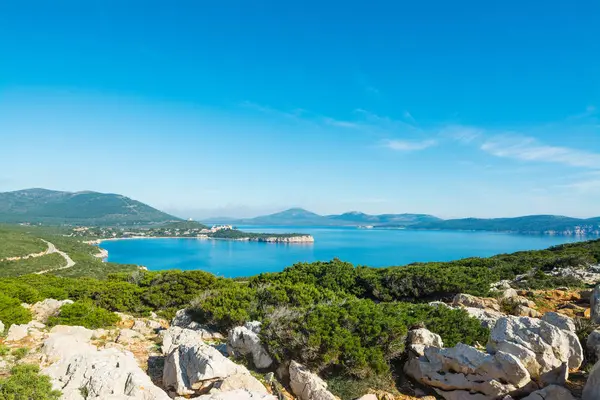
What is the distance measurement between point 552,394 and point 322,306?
545 cm

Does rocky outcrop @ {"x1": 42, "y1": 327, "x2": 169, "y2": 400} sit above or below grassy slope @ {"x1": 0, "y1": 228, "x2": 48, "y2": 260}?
above

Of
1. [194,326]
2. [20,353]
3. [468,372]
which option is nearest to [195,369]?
[20,353]

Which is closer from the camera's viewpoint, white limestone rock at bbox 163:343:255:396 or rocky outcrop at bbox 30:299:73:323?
white limestone rock at bbox 163:343:255:396

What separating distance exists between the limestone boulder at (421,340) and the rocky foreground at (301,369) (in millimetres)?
24

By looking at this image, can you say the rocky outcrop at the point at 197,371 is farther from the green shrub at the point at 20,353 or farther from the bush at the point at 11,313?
the bush at the point at 11,313

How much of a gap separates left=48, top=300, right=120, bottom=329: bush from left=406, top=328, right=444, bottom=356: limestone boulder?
11079mm

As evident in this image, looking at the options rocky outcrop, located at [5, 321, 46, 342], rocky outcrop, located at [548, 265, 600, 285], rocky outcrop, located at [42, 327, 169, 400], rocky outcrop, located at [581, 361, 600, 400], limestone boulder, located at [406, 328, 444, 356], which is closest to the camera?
rocky outcrop, located at [581, 361, 600, 400]

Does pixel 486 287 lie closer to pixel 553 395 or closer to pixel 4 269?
pixel 553 395

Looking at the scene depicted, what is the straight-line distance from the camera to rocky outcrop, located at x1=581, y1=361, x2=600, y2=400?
6.39 m

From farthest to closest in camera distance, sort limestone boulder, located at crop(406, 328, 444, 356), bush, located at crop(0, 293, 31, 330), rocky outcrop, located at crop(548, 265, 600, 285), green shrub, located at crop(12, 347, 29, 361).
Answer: rocky outcrop, located at crop(548, 265, 600, 285) < bush, located at crop(0, 293, 31, 330) < limestone boulder, located at crop(406, 328, 444, 356) < green shrub, located at crop(12, 347, 29, 361)

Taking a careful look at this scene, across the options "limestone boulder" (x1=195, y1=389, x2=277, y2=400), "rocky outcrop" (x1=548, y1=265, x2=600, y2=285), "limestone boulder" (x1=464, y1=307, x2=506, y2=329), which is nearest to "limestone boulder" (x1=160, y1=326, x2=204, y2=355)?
"limestone boulder" (x1=195, y1=389, x2=277, y2=400)

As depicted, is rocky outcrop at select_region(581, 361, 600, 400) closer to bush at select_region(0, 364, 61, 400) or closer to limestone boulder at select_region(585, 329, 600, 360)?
limestone boulder at select_region(585, 329, 600, 360)

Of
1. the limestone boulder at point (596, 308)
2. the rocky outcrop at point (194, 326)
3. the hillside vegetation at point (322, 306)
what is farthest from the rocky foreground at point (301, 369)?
the rocky outcrop at point (194, 326)

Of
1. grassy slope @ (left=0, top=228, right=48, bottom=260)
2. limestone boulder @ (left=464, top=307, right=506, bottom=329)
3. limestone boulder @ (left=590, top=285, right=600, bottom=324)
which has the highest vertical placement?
limestone boulder @ (left=590, top=285, right=600, bottom=324)
